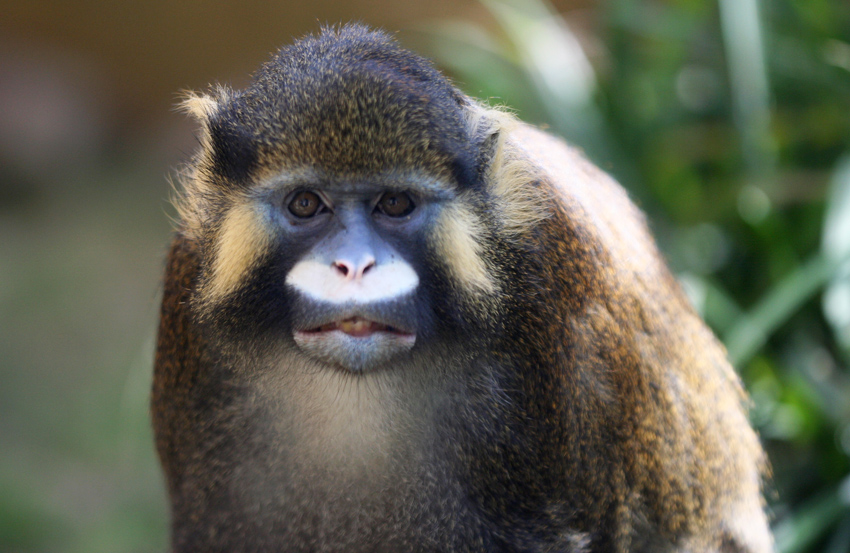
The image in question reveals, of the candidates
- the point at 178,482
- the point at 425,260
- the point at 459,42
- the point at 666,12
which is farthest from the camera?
the point at 459,42

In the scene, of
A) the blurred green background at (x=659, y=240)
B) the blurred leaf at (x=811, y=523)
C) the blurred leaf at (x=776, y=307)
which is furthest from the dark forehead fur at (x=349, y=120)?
the blurred leaf at (x=811, y=523)

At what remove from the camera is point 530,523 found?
246 cm

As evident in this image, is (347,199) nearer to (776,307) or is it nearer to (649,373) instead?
(649,373)

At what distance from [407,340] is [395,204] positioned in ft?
1.16

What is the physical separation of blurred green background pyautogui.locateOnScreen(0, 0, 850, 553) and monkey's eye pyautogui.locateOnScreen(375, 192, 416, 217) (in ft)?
3.95

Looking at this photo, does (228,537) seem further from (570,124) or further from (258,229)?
(570,124)

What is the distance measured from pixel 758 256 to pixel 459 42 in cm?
236

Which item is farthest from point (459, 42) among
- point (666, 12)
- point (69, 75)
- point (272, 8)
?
point (69, 75)

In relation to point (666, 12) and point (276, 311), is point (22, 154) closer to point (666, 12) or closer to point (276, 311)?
point (666, 12)

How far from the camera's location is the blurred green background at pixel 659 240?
13.5 ft

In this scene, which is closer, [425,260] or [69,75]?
[425,260]

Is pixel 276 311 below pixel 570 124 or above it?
below

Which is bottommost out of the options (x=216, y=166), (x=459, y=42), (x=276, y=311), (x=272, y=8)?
(x=276, y=311)

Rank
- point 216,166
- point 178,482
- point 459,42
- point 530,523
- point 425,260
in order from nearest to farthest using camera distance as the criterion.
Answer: point 425,260, point 216,166, point 530,523, point 178,482, point 459,42
